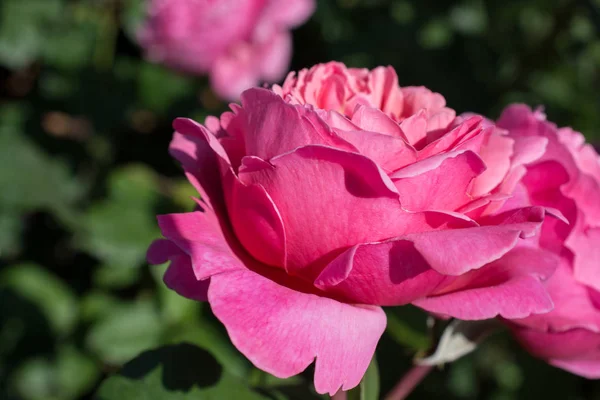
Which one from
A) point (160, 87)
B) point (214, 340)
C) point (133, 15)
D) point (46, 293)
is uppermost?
point (133, 15)

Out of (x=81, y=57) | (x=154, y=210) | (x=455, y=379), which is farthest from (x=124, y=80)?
(x=455, y=379)

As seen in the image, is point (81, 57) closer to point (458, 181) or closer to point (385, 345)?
point (385, 345)

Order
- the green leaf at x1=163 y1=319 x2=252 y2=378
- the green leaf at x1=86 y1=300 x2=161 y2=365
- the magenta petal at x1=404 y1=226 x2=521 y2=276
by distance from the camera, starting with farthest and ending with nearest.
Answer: the green leaf at x1=86 y1=300 x2=161 y2=365 → the green leaf at x1=163 y1=319 x2=252 y2=378 → the magenta petal at x1=404 y1=226 x2=521 y2=276

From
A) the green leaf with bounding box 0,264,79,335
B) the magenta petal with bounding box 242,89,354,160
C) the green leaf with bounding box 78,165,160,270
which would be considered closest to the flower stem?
the magenta petal with bounding box 242,89,354,160

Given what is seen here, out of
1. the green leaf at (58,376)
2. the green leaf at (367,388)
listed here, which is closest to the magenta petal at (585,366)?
the green leaf at (367,388)

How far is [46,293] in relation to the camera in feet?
5.28

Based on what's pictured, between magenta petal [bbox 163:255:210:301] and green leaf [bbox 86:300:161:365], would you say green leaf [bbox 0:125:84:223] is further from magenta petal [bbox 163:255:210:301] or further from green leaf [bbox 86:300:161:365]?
magenta petal [bbox 163:255:210:301]

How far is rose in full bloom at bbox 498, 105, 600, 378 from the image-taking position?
0.69m

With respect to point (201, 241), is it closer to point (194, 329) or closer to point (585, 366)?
point (585, 366)

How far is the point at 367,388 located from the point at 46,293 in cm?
115

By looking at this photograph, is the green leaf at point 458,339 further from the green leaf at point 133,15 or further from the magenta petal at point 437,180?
the green leaf at point 133,15

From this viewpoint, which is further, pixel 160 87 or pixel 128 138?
pixel 128 138

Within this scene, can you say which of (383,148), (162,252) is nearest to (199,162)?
(162,252)

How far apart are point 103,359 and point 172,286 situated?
0.89 m
